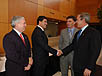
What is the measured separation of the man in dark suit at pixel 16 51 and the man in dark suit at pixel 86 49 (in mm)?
634

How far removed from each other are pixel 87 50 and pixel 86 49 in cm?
2

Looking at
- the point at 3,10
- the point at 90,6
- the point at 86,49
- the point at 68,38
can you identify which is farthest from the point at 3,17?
the point at 90,6

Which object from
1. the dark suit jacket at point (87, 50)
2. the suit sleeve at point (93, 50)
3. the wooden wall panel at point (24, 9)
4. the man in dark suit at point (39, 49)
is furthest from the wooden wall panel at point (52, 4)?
the suit sleeve at point (93, 50)

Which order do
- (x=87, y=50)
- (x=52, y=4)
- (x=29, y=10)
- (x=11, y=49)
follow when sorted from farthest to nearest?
(x=52, y=4) → (x=29, y=10) → (x=87, y=50) → (x=11, y=49)

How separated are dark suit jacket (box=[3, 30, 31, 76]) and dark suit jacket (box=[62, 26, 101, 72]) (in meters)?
0.65

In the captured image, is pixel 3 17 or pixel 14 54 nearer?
pixel 14 54

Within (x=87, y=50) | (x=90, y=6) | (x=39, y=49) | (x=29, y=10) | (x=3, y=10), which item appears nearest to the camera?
(x=87, y=50)

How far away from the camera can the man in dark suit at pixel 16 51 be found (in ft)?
3.59

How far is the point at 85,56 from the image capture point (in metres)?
1.25

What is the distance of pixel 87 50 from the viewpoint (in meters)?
1.23

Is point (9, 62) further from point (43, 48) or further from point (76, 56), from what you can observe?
point (76, 56)

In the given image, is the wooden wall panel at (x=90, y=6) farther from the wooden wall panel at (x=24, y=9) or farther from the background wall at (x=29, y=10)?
the wooden wall panel at (x=24, y=9)

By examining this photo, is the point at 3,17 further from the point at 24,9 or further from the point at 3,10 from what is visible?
the point at 24,9

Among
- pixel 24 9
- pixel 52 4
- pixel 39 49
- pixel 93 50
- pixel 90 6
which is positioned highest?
pixel 90 6
